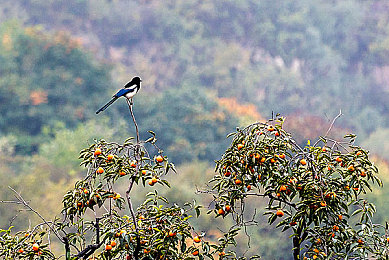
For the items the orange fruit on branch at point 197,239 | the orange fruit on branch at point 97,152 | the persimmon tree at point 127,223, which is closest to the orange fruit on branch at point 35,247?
the persimmon tree at point 127,223

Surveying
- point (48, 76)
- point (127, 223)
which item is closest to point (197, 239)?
point (127, 223)

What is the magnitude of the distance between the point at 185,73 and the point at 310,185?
15.1 meters

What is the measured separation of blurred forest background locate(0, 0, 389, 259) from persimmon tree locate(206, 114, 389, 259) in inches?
331

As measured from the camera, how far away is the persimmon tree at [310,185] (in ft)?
6.78

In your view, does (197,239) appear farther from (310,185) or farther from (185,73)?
(185,73)

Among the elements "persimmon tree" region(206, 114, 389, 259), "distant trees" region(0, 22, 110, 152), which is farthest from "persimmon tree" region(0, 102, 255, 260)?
"distant trees" region(0, 22, 110, 152)

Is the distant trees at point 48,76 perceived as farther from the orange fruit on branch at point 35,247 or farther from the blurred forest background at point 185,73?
the orange fruit on branch at point 35,247

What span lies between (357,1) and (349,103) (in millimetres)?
4572

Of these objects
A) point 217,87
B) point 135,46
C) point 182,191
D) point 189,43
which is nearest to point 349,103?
point 217,87

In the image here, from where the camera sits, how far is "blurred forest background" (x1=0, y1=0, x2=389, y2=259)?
1336 centimetres

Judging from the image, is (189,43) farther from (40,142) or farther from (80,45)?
(40,142)

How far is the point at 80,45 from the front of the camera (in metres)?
16.6

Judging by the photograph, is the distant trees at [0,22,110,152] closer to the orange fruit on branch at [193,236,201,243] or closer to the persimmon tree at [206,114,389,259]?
the persimmon tree at [206,114,389,259]

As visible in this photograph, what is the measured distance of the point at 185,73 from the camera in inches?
670
